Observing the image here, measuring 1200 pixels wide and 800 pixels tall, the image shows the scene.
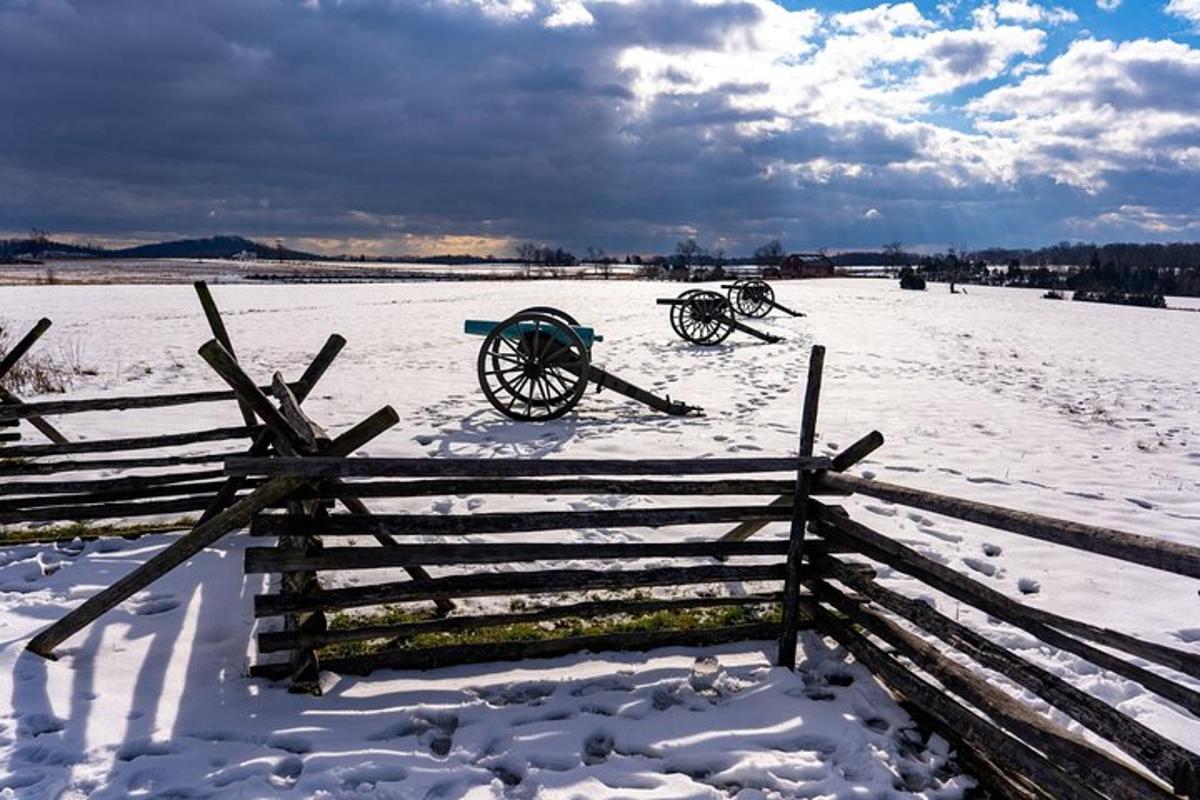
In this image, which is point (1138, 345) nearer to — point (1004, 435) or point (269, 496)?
point (1004, 435)

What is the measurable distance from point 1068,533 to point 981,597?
584 millimetres

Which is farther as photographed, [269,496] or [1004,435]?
[1004,435]

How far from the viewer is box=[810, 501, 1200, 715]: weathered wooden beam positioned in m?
2.52

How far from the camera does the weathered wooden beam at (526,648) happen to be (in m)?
3.96

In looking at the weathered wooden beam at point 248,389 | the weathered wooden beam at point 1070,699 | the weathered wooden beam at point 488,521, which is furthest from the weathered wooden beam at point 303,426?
the weathered wooden beam at point 1070,699

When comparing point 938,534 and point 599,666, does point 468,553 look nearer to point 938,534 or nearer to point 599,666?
point 599,666

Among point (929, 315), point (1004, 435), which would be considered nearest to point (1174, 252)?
point (929, 315)

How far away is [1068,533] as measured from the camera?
9.19 ft

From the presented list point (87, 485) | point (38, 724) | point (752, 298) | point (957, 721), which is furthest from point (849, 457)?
point (752, 298)

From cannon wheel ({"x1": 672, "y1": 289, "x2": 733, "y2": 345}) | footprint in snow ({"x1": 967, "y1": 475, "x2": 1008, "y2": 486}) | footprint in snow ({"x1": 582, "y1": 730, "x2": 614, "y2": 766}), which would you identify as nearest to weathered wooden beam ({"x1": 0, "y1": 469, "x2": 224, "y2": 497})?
footprint in snow ({"x1": 582, "y1": 730, "x2": 614, "y2": 766})

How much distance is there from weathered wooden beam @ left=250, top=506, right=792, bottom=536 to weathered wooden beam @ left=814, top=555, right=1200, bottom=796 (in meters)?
0.89

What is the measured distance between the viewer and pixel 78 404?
240 inches

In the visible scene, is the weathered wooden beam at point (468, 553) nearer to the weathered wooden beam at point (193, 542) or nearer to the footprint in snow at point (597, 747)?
the weathered wooden beam at point (193, 542)

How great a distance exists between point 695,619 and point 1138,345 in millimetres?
23915
